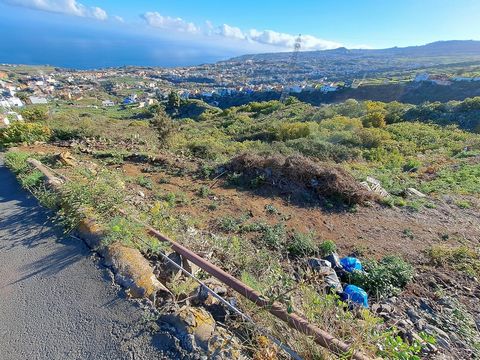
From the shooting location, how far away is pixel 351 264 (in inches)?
173

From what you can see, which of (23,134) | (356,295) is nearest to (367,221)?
(356,295)

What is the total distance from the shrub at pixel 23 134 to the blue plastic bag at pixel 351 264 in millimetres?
8970

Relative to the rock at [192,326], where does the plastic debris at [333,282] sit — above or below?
below

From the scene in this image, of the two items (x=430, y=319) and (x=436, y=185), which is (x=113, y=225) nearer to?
(x=430, y=319)

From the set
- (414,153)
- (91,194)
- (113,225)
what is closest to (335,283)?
(113,225)

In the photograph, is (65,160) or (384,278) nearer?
(384,278)

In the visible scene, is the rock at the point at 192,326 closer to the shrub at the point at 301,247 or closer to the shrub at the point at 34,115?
the shrub at the point at 301,247

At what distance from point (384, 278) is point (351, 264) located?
49 centimetres

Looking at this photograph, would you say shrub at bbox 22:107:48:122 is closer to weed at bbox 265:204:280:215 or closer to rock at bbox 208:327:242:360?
weed at bbox 265:204:280:215

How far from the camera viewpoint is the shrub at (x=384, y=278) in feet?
12.9

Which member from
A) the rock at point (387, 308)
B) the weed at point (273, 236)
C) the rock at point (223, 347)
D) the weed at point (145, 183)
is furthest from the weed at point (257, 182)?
the rock at point (223, 347)

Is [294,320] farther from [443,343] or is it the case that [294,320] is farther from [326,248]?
[326,248]

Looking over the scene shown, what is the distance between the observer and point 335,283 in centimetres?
367

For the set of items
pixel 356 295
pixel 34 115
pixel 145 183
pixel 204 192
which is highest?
pixel 34 115
